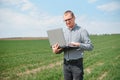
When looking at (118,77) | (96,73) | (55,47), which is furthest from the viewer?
(96,73)

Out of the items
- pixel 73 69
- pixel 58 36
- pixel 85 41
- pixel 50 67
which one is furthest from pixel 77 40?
pixel 50 67

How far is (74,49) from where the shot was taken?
16.3 ft

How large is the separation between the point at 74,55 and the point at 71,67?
9.1 inches

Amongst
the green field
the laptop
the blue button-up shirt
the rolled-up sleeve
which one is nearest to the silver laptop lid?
the laptop

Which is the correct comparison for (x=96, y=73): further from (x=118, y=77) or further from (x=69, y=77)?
(x=69, y=77)

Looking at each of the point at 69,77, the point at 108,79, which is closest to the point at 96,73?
the point at 108,79

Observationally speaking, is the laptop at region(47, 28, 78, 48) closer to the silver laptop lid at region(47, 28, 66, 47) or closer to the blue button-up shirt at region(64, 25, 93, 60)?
the silver laptop lid at region(47, 28, 66, 47)

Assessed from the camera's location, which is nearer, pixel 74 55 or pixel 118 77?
pixel 74 55

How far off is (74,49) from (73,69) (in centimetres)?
37

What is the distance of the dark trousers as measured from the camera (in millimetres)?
4949

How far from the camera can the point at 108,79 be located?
1044 centimetres

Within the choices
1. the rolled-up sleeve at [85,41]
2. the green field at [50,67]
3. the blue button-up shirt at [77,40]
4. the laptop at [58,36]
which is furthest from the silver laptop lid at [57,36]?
the green field at [50,67]

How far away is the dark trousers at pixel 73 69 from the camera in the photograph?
4949 mm

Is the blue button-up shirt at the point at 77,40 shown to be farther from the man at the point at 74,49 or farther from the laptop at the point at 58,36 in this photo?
the laptop at the point at 58,36
